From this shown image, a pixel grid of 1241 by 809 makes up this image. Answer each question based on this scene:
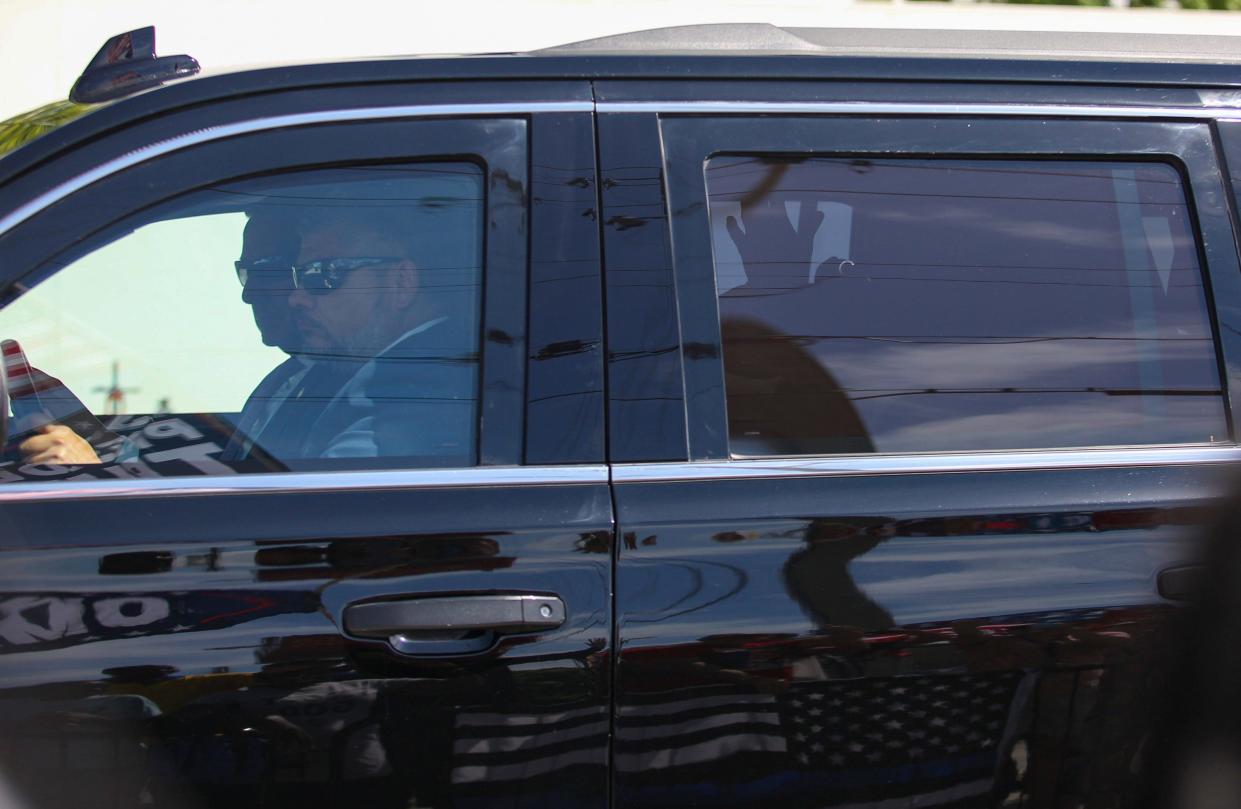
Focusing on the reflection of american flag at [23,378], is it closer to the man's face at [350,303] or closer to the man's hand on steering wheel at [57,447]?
the man's hand on steering wheel at [57,447]

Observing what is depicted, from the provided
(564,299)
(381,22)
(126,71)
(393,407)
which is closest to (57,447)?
(393,407)

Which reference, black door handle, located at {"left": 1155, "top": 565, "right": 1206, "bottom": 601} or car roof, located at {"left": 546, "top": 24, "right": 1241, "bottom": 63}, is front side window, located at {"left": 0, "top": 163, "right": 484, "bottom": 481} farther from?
black door handle, located at {"left": 1155, "top": 565, "right": 1206, "bottom": 601}

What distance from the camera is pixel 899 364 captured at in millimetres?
1807

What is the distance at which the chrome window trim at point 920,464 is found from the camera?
170 centimetres

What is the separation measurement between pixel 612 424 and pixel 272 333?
0.56m

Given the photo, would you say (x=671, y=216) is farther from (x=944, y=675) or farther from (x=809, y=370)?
(x=944, y=675)

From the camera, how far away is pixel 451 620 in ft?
5.22

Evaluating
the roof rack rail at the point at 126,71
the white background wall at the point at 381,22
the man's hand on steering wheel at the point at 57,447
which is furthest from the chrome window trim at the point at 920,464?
the white background wall at the point at 381,22

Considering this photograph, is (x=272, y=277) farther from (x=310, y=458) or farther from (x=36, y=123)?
(x=36, y=123)

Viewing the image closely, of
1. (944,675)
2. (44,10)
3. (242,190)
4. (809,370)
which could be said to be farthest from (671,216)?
(44,10)

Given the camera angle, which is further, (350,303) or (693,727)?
(350,303)

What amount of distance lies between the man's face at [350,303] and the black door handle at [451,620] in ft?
1.37

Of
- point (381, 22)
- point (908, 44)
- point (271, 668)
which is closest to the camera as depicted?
point (271, 668)

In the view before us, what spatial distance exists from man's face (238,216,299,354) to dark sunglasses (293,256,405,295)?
17mm
